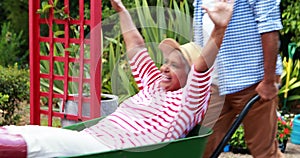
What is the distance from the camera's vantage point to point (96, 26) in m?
4.07

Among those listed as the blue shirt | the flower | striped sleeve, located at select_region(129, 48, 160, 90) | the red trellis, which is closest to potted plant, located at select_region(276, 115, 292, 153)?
the flower

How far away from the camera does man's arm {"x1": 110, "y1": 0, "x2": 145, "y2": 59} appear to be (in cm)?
312

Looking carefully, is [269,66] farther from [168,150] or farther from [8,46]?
[8,46]

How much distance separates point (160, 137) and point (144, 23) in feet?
9.66

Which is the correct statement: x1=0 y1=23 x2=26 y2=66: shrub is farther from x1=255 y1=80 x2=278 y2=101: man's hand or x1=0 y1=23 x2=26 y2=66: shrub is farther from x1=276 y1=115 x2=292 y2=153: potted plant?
x1=255 y1=80 x2=278 y2=101: man's hand

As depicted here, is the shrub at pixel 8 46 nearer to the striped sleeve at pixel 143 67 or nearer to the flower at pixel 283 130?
the flower at pixel 283 130

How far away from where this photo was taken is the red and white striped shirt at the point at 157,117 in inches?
109

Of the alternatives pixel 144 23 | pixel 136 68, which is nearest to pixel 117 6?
pixel 136 68

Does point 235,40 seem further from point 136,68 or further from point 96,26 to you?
point 96,26

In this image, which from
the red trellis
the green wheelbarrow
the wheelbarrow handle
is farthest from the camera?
the red trellis

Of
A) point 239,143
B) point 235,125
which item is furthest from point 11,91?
point 235,125

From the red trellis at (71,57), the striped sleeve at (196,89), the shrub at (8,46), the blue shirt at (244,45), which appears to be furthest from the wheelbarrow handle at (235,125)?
the shrub at (8,46)

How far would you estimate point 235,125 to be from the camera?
306 centimetres

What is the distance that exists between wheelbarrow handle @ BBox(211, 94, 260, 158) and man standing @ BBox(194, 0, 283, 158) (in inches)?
3.1
